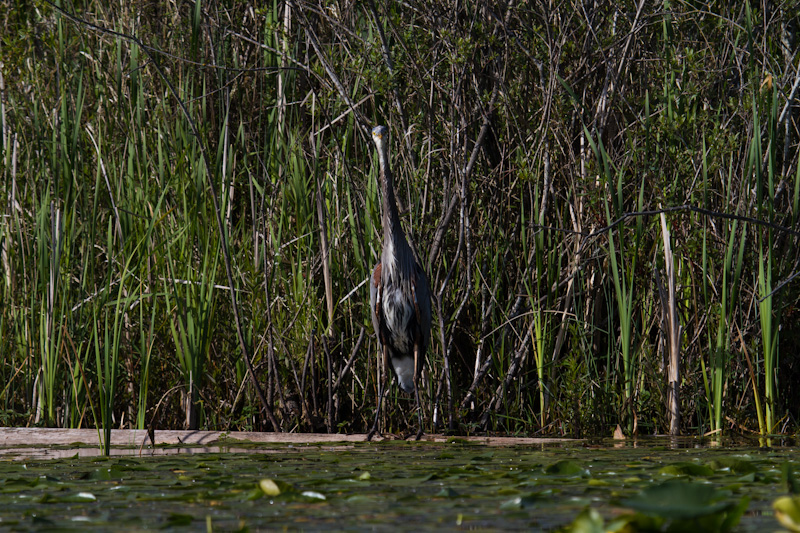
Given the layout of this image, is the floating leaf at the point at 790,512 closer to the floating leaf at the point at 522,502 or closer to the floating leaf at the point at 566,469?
the floating leaf at the point at 522,502

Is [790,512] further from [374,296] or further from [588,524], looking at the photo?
[374,296]

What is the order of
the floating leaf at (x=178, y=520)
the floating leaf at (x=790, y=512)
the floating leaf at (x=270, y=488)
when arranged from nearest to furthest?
the floating leaf at (x=790, y=512), the floating leaf at (x=178, y=520), the floating leaf at (x=270, y=488)

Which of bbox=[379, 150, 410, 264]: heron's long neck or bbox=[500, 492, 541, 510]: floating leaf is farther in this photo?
bbox=[379, 150, 410, 264]: heron's long neck

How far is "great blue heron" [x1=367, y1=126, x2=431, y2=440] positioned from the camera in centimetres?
388

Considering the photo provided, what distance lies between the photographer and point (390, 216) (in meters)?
3.87

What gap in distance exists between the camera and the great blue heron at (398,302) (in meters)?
3.88

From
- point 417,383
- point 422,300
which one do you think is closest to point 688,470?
point 417,383

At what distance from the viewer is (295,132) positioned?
431cm

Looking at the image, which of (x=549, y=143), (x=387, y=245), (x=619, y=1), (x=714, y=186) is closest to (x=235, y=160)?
(x=387, y=245)

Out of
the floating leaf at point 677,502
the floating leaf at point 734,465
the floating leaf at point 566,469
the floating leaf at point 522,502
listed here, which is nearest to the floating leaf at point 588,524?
the floating leaf at point 677,502

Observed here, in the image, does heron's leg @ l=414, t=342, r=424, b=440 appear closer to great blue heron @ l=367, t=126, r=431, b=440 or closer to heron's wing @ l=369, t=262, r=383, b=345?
great blue heron @ l=367, t=126, r=431, b=440

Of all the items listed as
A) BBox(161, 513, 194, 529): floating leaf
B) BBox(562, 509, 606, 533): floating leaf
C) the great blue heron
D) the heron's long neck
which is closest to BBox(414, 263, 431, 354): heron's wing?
the great blue heron

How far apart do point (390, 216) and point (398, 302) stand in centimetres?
50

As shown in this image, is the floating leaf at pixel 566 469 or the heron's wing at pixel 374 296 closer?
the floating leaf at pixel 566 469
